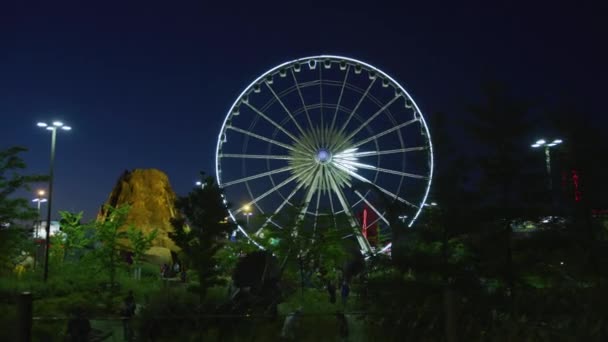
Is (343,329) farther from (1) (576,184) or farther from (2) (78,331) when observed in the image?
(1) (576,184)

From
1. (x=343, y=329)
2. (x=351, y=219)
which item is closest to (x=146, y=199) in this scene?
(x=351, y=219)

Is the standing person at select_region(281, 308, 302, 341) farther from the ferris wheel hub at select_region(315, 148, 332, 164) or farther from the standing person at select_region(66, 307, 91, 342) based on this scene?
the ferris wheel hub at select_region(315, 148, 332, 164)

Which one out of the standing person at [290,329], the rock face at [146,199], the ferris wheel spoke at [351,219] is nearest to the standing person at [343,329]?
the standing person at [290,329]

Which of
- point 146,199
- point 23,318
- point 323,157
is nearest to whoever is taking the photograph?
point 23,318

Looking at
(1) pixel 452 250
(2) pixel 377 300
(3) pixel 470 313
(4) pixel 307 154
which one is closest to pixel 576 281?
(1) pixel 452 250

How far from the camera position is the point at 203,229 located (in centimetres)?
1783

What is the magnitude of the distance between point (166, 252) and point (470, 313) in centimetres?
3641

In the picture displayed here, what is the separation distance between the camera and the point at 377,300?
37.2 ft

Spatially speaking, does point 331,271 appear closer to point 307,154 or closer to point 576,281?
point 307,154

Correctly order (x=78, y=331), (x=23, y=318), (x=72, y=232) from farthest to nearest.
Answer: (x=72, y=232) < (x=78, y=331) < (x=23, y=318)

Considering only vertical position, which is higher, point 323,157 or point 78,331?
point 323,157

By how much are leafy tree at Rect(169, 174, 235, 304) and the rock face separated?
88.1ft

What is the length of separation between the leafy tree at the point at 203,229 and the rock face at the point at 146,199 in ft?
88.1

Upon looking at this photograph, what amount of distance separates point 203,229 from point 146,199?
29.9m
